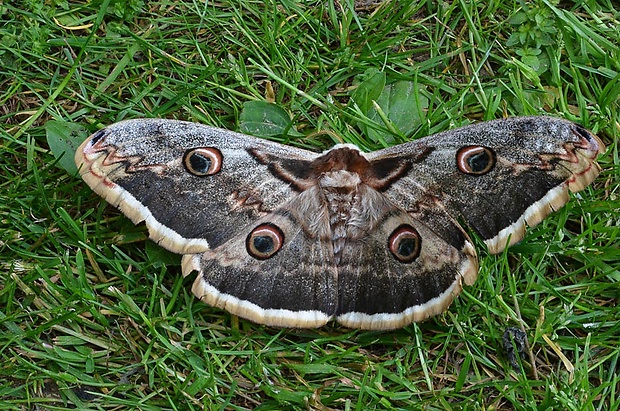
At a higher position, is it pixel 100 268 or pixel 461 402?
pixel 100 268

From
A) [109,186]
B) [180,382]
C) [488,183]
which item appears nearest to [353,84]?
[488,183]

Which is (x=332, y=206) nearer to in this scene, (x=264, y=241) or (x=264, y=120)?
(x=264, y=241)

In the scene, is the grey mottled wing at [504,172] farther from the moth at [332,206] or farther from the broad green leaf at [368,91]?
the broad green leaf at [368,91]

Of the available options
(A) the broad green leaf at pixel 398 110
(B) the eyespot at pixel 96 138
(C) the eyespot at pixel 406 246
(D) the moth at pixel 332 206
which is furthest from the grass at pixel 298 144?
(B) the eyespot at pixel 96 138

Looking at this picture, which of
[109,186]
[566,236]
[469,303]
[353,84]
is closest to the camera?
[109,186]

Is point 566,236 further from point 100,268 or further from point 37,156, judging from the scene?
point 37,156

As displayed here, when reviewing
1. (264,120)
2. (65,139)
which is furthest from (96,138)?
(264,120)

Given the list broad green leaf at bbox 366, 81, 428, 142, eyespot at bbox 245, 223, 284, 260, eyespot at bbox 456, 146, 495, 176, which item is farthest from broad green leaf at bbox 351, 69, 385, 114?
eyespot at bbox 245, 223, 284, 260

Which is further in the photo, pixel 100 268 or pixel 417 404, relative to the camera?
pixel 100 268
